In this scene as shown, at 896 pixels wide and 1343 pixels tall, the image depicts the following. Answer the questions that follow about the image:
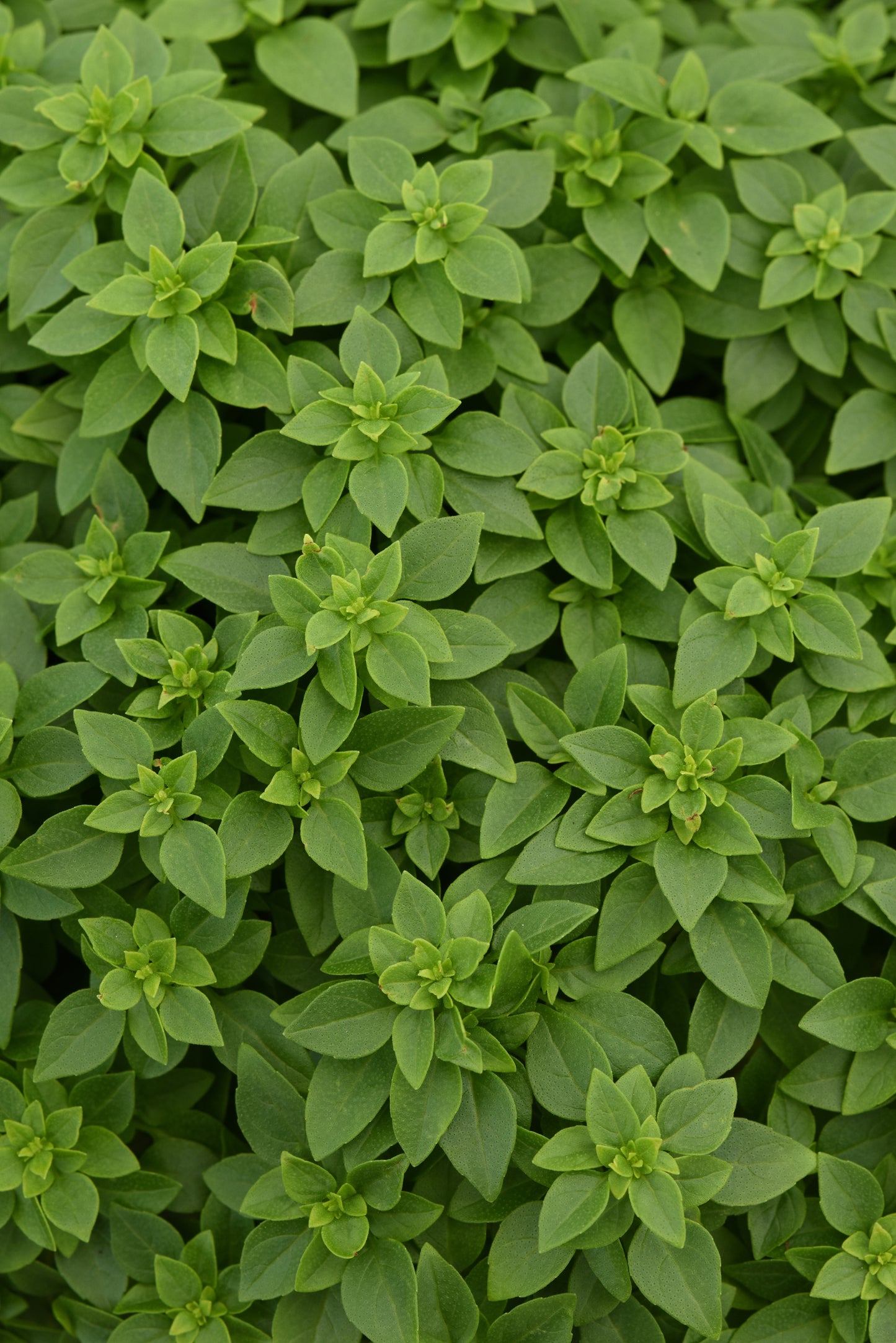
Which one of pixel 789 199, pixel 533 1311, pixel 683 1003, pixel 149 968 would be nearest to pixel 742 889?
pixel 683 1003

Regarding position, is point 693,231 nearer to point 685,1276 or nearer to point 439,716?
point 439,716

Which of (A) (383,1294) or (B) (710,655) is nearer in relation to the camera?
(A) (383,1294)

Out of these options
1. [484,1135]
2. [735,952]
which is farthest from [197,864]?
[735,952]

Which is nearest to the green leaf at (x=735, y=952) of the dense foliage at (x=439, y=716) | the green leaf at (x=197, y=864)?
the dense foliage at (x=439, y=716)

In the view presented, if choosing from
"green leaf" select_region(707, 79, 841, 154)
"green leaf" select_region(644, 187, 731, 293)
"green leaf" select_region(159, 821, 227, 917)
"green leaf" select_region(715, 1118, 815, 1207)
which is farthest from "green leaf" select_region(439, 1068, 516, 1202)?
"green leaf" select_region(707, 79, 841, 154)

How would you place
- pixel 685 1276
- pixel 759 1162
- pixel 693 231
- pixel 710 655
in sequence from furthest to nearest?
1. pixel 693 231
2. pixel 710 655
3. pixel 759 1162
4. pixel 685 1276

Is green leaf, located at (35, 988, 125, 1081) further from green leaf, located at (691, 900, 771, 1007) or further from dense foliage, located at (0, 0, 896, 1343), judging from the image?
green leaf, located at (691, 900, 771, 1007)

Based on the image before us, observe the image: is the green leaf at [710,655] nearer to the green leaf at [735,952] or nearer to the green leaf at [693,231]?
the green leaf at [735,952]

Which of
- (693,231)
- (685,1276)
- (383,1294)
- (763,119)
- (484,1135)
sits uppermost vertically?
(763,119)
